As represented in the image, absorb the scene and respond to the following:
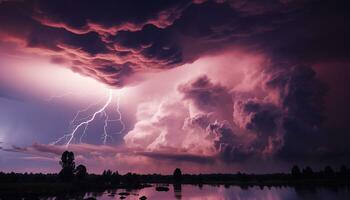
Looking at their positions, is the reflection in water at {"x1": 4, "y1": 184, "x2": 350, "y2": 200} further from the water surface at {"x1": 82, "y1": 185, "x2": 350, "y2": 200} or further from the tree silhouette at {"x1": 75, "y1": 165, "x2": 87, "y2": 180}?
the tree silhouette at {"x1": 75, "y1": 165, "x2": 87, "y2": 180}

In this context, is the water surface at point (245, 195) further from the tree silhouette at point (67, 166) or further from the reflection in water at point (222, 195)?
the tree silhouette at point (67, 166)

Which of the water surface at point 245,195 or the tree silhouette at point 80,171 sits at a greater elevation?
the tree silhouette at point 80,171

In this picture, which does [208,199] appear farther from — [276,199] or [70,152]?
[70,152]

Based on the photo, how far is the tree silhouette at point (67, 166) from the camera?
136m

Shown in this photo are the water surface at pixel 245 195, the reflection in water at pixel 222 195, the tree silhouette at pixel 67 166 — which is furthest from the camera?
the tree silhouette at pixel 67 166

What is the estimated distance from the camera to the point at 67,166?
137250 mm

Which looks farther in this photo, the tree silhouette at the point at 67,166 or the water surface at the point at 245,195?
the tree silhouette at the point at 67,166

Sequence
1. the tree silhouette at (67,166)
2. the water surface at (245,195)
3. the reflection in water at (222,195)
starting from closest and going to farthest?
the reflection in water at (222,195) < the water surface at (245,195) < the tree silhouette at (67,166)

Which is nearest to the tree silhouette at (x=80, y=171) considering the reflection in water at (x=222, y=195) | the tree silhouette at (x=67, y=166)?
the tree silhouette at (x=67, y=166)

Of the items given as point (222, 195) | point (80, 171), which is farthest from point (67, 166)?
point (222, 195)

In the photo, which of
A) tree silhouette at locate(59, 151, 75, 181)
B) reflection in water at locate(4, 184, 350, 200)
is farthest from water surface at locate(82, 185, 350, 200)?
tree silhouette at locate(59, 151, 75, 181)

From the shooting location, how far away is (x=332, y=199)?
8550cm

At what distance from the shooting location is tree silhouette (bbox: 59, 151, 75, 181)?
136375 mm

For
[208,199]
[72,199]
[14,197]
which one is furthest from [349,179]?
[14,197]
